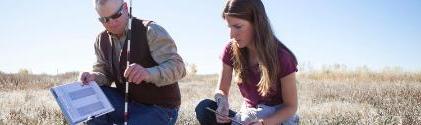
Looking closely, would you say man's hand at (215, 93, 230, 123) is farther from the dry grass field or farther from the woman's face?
the dry grass field

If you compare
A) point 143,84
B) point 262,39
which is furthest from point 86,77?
point 262,39

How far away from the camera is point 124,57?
6012 mm

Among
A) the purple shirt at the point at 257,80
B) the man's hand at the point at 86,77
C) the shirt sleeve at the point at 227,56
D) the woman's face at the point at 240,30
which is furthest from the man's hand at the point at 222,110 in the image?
the man's hand at the point at 86,77

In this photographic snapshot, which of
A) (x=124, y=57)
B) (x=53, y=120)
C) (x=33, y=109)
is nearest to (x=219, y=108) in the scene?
(x=124, y=57)

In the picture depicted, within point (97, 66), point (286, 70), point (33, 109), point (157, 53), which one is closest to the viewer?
point (286, 70)

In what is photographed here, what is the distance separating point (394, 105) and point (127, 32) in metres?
5.12

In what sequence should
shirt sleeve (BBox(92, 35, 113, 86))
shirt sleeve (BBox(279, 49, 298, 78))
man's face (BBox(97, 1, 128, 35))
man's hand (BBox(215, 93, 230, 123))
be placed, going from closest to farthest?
1. shirt sleeve (BBox(279, 49, 298, 78))
2. man's hand (BBox(215, 93, 230, 123))
3. man's face (BBox(97, 1, 128, 35))
4. shirt sleeve (BBox(92, 35, 113, 86))

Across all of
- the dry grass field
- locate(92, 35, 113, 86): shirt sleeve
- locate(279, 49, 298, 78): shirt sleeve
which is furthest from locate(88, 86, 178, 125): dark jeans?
the dry grass field

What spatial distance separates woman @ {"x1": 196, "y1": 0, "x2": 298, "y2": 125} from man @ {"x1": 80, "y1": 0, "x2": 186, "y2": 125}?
1.21 feet

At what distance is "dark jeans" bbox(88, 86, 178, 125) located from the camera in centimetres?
592

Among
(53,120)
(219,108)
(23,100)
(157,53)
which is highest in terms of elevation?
(157,53)

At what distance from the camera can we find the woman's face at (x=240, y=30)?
212 inches

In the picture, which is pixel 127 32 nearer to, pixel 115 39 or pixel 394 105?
pixel 115 39

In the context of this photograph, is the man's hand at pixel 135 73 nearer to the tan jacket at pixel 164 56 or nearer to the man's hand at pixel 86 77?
the tan jacket at pixel 164 56
